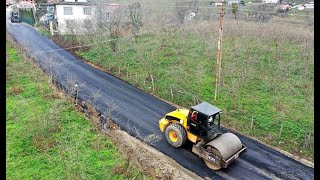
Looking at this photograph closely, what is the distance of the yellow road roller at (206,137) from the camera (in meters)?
11.7

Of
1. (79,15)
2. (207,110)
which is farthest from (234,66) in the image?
(79,15)

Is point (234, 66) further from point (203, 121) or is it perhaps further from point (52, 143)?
point (52, 143)

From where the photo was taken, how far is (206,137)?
12.2 metres

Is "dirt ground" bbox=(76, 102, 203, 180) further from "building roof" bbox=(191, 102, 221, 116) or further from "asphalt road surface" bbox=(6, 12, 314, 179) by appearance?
"building roof" bbox=(191, 102, 221, 116)

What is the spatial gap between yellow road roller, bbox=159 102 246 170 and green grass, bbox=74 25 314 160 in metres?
3.44

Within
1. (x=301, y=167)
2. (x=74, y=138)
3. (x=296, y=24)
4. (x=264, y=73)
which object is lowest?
(x=301, y=167)

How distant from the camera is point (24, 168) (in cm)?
1150

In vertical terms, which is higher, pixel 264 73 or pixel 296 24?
pixel 296 24

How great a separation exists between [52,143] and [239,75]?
14090 mm

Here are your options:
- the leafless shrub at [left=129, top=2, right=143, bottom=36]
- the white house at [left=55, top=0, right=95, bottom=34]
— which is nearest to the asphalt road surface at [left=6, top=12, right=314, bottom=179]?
the white house at [left=55, top=0, right=95, bottom=34]

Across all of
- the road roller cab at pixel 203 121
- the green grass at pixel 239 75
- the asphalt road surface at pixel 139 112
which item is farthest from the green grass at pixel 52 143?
the green grass at pixel 239 75

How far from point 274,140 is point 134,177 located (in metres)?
7.75

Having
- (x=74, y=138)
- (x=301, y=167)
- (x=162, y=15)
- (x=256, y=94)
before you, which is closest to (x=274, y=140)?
(x=301, y=167)
